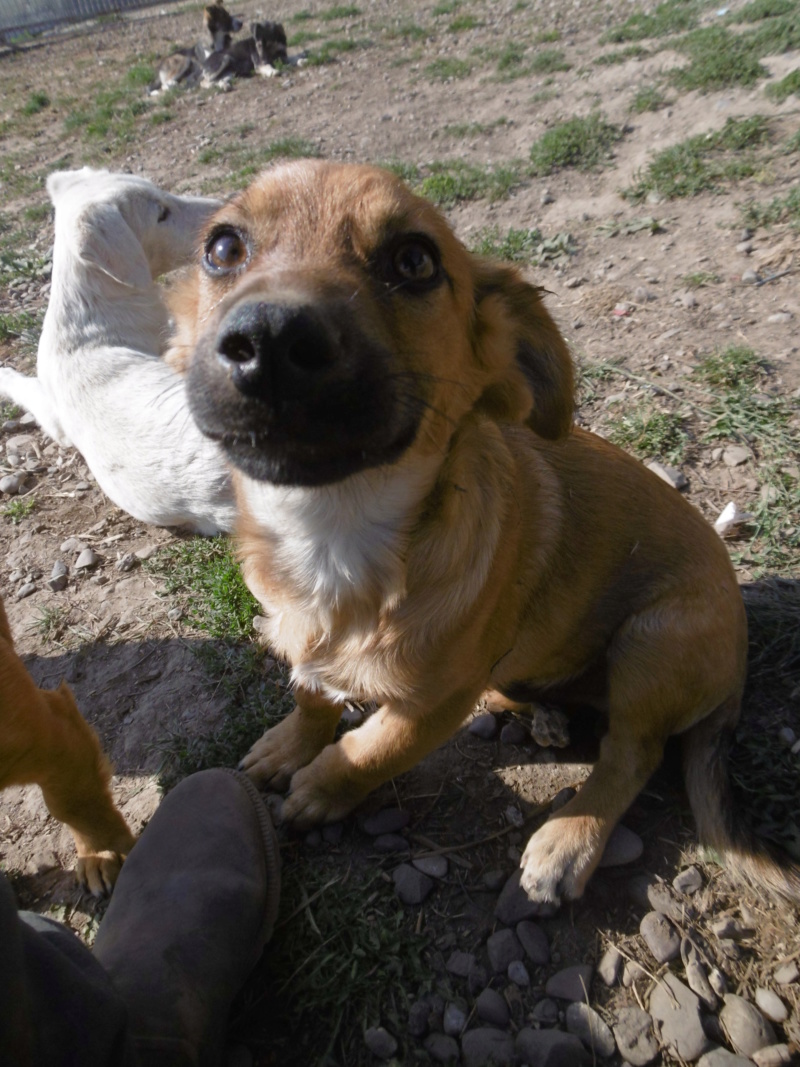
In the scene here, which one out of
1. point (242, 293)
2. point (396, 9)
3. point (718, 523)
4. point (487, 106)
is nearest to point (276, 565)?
point (242, 293)

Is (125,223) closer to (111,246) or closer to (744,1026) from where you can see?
(111,246)

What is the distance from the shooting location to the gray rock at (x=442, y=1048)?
188 cm

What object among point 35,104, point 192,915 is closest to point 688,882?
point 192,915

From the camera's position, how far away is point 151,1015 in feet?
5.93

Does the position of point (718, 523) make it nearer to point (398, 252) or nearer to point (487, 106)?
point (398, 252)

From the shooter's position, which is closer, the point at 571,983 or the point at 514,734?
the point at 571,983

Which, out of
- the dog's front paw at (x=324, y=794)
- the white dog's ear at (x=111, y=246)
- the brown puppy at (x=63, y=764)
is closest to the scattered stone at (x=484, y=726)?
the dog's front paw at (x=324, y=794)

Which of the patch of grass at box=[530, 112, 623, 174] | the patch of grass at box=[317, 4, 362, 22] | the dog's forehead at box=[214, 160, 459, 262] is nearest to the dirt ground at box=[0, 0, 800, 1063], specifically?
the patch of grass at box=[530, 112, 623, 174]

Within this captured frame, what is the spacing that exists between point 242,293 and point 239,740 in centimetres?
199

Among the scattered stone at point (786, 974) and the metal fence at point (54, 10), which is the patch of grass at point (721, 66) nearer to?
the scattered stone at point (786, 974)

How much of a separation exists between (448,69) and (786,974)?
10200mm

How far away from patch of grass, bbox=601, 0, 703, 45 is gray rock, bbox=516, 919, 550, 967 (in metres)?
9.63

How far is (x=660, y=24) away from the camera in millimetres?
7934

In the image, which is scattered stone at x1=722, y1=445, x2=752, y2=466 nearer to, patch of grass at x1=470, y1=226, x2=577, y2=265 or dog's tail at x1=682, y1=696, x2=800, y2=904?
dog's tail at x1=682, y1=696, x2=800, y2=904
